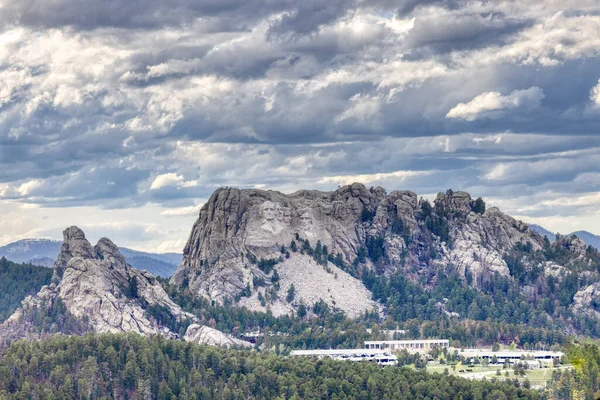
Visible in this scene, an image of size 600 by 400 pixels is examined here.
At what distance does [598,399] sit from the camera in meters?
133

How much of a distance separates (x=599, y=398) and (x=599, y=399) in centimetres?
38

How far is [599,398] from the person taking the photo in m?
133

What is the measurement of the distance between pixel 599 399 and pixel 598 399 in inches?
14.9

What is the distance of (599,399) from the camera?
133m

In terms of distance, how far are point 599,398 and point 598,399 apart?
115 millimetres
